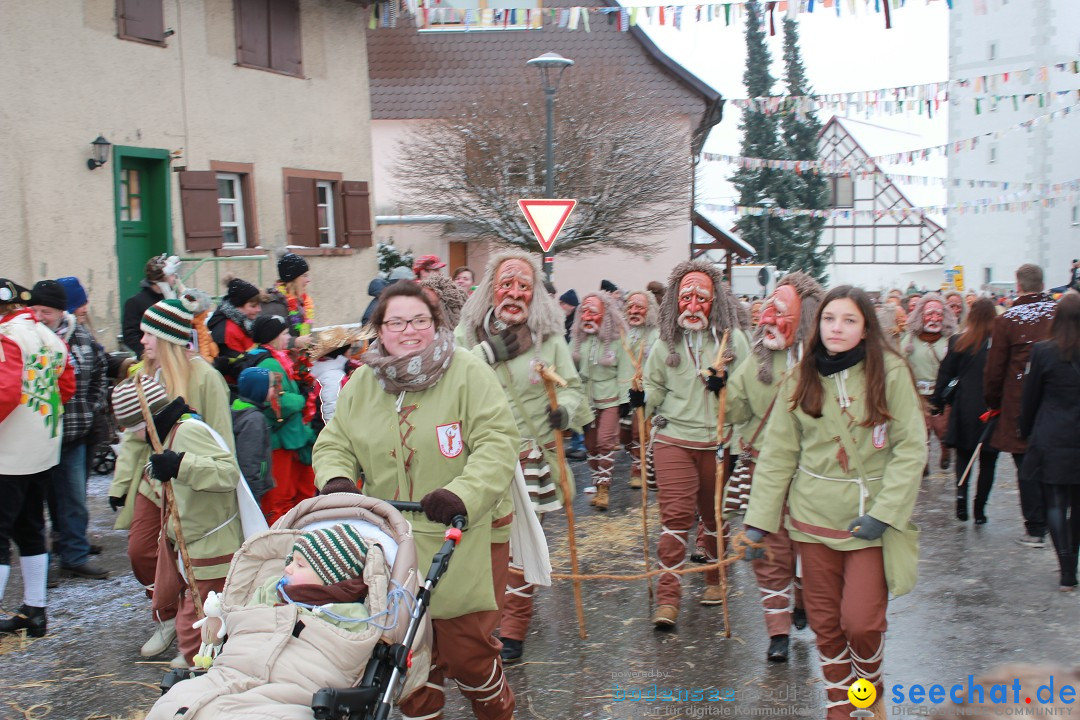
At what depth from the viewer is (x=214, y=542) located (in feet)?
17.3

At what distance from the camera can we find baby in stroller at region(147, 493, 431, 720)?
304 centimetres

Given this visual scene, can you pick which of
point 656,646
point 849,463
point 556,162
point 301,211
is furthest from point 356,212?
point 849,463

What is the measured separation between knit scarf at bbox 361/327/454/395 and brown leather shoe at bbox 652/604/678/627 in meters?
2.71

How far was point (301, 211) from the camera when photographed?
17.2 metres

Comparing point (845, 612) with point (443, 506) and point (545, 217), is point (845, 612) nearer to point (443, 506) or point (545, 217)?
point (443, 506)

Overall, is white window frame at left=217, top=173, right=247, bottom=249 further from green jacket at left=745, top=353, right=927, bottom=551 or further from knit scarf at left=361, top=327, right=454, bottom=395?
green jacket at left=745, top=353, right=927, bottom=551

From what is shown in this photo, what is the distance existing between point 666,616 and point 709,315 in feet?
6.34

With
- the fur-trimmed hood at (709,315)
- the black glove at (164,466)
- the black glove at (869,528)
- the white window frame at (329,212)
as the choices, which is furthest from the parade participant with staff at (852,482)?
the white window frame at (329,212)

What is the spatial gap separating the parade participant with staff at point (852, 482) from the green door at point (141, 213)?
37.7 ft

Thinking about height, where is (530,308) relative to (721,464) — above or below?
above

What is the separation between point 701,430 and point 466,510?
2.95 metres

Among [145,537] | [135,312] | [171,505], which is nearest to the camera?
[171,505]

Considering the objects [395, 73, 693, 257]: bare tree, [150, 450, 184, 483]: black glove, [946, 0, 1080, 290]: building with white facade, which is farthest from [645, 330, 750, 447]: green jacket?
[946, 0, 1080, 290]: building with white facade

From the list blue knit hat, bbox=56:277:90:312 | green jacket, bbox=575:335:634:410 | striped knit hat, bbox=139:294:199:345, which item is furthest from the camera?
green jacket, bbox=575:335:634:410
